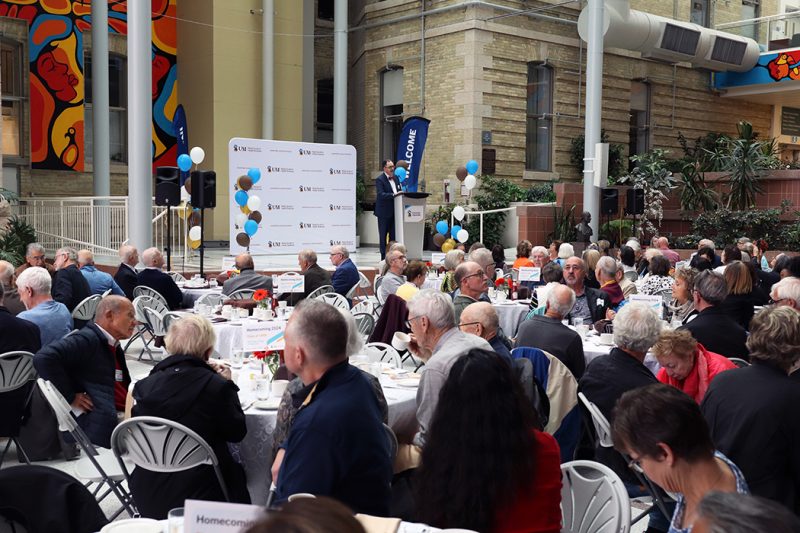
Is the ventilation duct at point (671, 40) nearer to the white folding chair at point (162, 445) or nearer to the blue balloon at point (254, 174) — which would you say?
the blue balloon at point (254, 174)

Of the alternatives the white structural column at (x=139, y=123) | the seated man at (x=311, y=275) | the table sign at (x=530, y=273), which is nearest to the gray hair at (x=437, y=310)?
the table sign at (x=530, y=273)

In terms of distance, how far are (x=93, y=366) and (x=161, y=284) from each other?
478 centimetres

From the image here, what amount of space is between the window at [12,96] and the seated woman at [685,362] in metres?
18.7

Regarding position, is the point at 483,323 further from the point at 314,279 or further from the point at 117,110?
the point at 117,110

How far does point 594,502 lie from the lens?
3037 millimetres

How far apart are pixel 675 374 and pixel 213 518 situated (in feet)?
9.94

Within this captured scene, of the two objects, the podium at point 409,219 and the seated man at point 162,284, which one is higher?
the podium at point 409,219

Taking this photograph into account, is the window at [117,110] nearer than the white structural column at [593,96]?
No

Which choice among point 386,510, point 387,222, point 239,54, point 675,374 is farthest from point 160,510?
point 239,54

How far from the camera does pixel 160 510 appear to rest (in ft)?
12.2

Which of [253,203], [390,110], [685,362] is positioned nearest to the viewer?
[685,362]

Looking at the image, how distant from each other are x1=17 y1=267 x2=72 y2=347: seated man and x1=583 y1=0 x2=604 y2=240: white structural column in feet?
45.5

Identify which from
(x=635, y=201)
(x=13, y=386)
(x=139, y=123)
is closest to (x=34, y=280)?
(x=13, y=386)

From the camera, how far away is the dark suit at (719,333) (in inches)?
210
